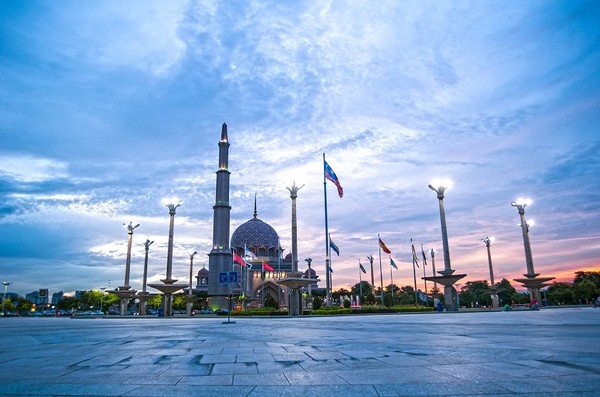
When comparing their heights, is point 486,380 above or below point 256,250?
below

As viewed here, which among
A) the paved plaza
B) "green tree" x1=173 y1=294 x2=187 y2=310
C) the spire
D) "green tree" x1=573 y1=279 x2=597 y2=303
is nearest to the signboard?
the paved plaza

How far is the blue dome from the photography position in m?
106

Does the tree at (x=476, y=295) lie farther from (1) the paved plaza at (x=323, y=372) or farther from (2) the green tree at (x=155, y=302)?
(1) the paved plaza at (x=323, y=372)

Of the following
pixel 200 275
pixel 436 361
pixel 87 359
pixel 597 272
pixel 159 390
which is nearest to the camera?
pixel 159 390

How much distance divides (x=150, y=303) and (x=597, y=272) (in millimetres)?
124667

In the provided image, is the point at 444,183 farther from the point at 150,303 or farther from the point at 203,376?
the point at 150,303

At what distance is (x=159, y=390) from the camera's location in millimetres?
4836

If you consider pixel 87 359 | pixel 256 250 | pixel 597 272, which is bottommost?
pixel 87 359

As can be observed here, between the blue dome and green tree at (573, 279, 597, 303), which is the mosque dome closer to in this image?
the blue dome

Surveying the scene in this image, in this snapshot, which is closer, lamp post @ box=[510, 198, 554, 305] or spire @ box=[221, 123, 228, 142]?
lamp post @ box=[510, 198, 554, 305]

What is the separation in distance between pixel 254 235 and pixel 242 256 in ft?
20.5

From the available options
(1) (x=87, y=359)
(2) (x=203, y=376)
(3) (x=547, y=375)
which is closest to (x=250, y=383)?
(2) (x=203, y=376)

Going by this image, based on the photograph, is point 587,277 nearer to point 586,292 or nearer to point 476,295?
point 586,292

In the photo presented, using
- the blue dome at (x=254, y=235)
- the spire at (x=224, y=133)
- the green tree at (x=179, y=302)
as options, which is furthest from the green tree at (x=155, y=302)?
the spire at (x=224, y=133)
